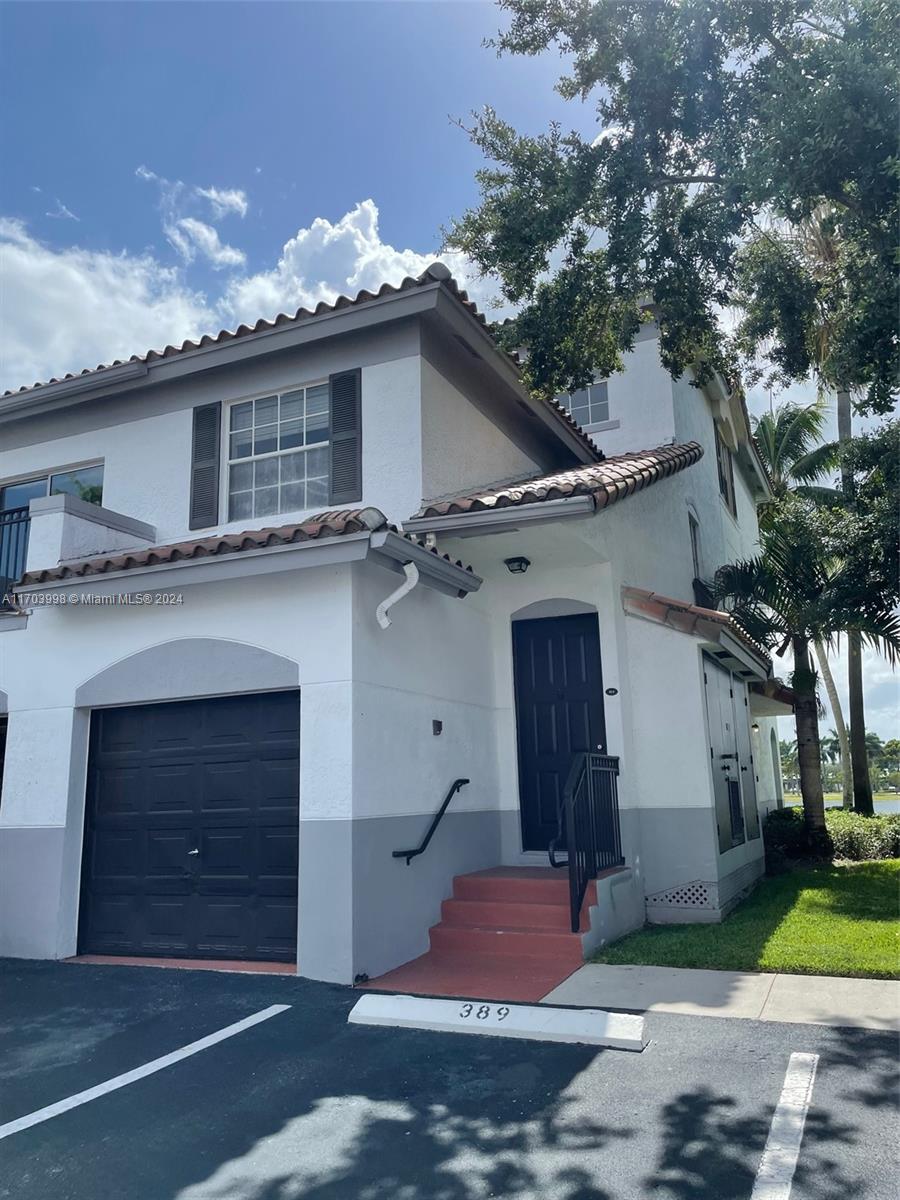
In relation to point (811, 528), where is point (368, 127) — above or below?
above

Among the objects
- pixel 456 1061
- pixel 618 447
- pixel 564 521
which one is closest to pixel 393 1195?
pixel 456 1061

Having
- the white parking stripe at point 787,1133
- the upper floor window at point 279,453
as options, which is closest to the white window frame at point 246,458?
the upper floor window at point 279,453

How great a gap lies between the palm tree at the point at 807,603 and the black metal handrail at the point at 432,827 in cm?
711

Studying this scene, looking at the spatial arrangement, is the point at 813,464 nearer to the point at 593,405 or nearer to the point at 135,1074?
the point at 593,405

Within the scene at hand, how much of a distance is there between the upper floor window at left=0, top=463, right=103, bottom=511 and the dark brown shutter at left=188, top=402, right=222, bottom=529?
1.59 m

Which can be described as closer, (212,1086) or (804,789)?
(212,1086)

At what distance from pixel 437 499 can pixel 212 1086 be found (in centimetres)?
601

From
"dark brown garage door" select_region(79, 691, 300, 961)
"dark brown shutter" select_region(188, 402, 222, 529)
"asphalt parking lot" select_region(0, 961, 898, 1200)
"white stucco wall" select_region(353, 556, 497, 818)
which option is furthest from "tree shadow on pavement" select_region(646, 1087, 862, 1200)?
"dark brown shutter" select_region(188, 402, 222, 529)

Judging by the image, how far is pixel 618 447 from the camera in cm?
1420

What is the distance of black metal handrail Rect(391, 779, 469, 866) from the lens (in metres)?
7.81

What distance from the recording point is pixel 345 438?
964 cm

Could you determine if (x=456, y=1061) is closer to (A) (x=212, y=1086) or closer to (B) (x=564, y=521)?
(A) (x=212, y=1086)

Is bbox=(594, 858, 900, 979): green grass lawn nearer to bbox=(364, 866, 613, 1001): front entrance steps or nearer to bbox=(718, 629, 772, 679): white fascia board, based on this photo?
bbox=(364, 866, 613, 1001): front entrance steps

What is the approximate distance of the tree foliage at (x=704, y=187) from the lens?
21.7ft
